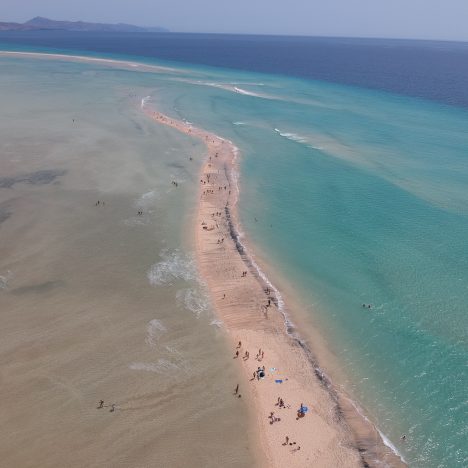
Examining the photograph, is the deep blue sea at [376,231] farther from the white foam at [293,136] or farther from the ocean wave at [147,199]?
the ocean wave at [147,199]

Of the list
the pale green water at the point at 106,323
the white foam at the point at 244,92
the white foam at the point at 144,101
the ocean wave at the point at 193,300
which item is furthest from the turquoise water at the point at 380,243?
the white foam at the point at 244,92

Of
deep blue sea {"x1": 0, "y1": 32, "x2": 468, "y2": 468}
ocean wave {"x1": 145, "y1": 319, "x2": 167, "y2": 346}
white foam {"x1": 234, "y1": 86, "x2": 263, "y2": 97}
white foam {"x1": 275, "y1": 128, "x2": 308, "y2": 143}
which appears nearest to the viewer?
deep blue sea {"x1": 0, "y1": 32, "x2": 468, "y2": 468}

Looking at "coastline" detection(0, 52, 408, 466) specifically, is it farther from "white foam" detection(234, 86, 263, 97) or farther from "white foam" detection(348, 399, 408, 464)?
"white foam" detection(234, 86, 263, 97)

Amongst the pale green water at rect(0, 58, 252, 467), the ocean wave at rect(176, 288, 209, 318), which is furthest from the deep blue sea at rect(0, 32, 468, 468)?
the pale green water at rect(0, 58, 252, 467)

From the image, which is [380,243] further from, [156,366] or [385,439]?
[156,366]

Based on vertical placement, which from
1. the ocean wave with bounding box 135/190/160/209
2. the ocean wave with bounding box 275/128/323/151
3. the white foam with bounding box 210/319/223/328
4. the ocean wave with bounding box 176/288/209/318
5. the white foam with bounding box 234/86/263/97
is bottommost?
the white foam with bounding box 210/319/223/328

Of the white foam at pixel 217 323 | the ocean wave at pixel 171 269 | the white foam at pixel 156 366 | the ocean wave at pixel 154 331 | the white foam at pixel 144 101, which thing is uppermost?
the white foam at pixel 144 101

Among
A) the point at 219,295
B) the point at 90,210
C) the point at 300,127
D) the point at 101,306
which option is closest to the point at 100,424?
the point at 101,306

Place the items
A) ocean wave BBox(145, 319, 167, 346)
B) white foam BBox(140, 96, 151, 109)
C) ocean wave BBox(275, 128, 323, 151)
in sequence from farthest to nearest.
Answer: white foam BBox(140, 96, 151, 109) < ocean wave BBox(275, 128, 323, 151) < ocean wave BBox(145, 319, 167, 346)
